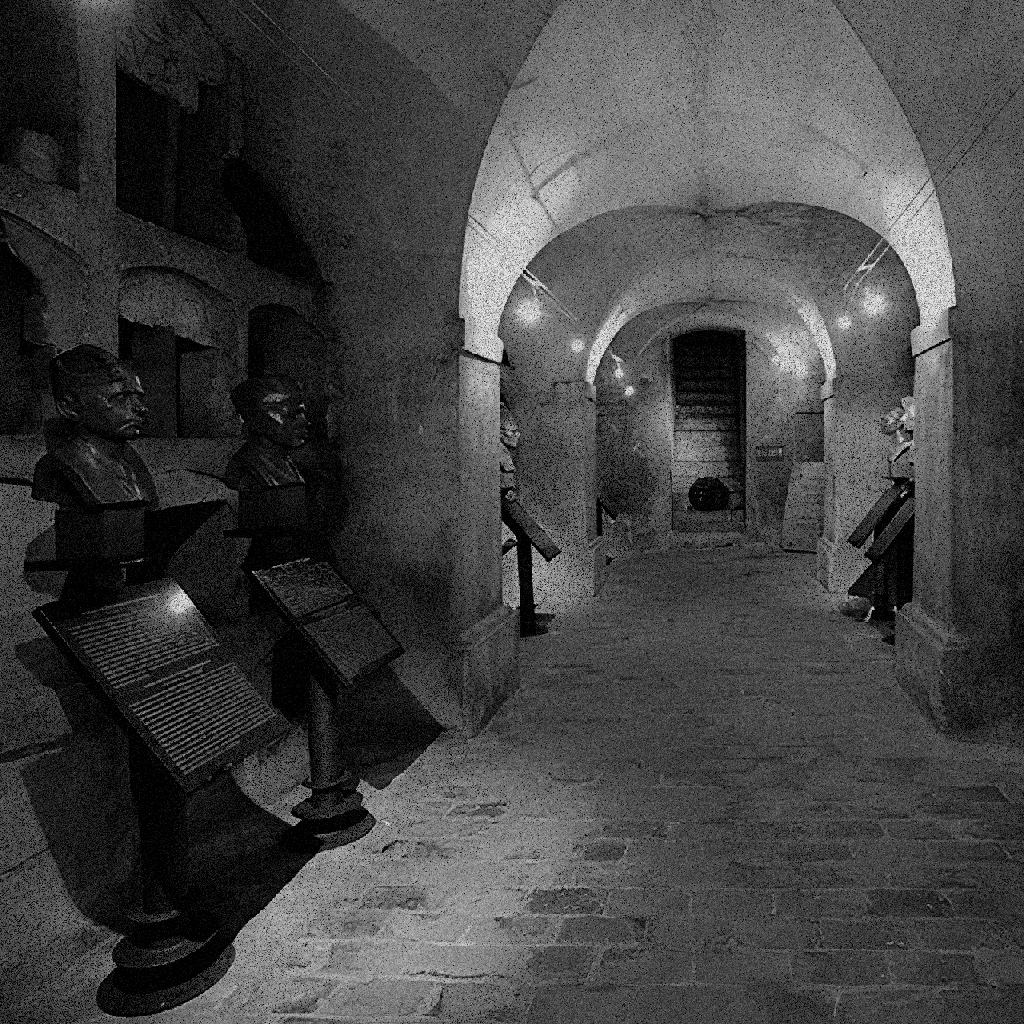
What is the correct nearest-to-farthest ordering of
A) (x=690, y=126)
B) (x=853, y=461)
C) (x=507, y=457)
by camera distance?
(x=690, y=126)
(x=507, y=457)
(x=853, y=461)

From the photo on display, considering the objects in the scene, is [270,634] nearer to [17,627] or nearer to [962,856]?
[17,627]

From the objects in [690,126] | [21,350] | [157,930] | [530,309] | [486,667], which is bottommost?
[157,930]

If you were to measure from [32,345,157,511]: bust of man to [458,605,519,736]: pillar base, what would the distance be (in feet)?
8.99

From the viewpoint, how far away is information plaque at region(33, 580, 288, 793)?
8.27ft

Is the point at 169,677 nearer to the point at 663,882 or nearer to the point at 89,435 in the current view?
the point at 89,435

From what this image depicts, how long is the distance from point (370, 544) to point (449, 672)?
0.93 m

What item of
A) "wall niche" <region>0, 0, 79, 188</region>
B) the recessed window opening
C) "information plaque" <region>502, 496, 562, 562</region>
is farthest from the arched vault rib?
"information plaque" <region>502, 496, 562, 562</region>

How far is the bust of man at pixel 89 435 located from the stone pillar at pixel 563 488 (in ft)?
24.8

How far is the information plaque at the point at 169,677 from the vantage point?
2.52 m

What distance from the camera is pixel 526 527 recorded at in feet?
27.2

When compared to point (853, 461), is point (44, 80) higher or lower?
higher

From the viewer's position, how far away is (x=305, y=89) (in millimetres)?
4859

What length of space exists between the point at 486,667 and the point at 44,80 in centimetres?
388

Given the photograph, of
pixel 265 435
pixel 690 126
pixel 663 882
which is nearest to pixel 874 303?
pixel 690 126
